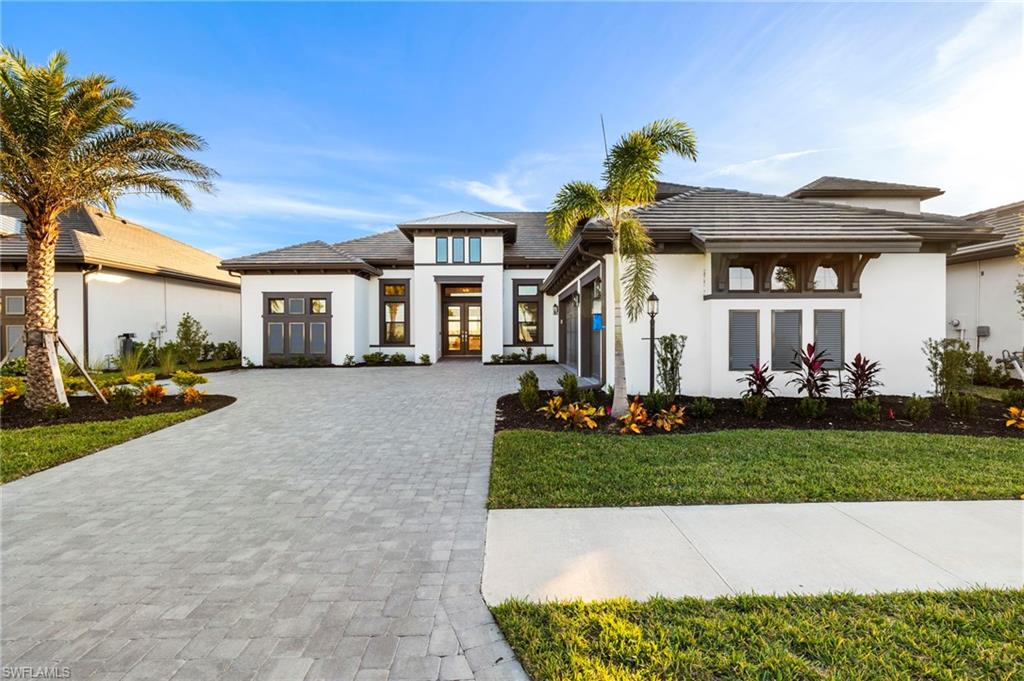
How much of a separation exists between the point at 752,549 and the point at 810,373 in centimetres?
623

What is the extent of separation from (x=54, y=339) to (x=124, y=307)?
9375 mm

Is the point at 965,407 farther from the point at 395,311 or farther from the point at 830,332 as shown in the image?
the point at 395,311

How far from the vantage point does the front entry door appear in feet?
66.8

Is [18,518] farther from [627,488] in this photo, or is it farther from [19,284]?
[19,284]

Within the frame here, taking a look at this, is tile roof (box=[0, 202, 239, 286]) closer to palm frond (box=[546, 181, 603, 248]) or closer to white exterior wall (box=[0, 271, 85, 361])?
white exterior wall (box=[0, 271, 85, 361])

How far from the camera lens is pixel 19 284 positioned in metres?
14.7

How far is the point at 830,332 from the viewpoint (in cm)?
897

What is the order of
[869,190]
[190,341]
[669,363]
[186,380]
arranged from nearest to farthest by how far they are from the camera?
[669,363] < [186,380] < [869,190] < [190,341]

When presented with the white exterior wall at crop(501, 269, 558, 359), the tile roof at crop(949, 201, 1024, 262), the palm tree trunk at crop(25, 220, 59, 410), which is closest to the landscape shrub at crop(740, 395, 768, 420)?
the tile roof at crop(949, 201, 1024, 262)

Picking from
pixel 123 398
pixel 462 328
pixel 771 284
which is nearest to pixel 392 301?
pixel 462 328

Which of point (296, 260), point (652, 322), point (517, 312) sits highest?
point (296, 260)

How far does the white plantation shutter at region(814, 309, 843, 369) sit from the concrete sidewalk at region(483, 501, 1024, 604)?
220 inches

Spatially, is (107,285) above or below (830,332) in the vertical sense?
above

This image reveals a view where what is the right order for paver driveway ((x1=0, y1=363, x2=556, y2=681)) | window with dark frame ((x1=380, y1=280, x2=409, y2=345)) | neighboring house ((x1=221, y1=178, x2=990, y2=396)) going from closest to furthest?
paver driveway ((x1=0, y1=363, x2=556, y2=681))
neighboring house ((x1=221, y1=178, x2=990, y2=396))
window with dark frame ((x1=380, y1=280, x2=409, y2=345))
